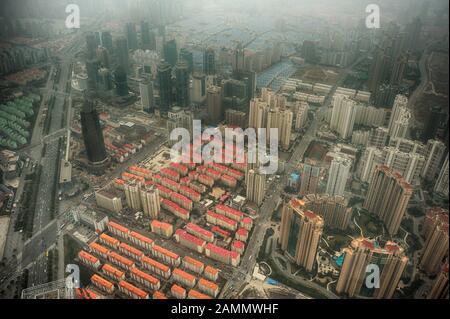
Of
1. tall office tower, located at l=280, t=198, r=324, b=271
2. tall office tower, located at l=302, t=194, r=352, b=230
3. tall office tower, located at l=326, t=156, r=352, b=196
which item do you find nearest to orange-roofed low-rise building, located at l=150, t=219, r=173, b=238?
tall office tower, located at l=280, t=198, r=324, b=271

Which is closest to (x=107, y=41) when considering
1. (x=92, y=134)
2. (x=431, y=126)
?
(x=92, y=134)

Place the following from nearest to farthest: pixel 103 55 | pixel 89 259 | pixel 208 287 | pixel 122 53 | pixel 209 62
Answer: pixel 208 287 < pixel 89 259 < pixel 209 62 < pixel 103 55 < pixel 122 53

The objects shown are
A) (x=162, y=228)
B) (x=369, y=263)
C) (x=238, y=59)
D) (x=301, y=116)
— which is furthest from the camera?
(x=238, y=59)

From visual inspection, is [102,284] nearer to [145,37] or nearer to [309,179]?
[309,179]

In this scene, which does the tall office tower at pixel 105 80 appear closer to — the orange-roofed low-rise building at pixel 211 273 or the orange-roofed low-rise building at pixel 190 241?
the orange-roofed low-rise building at pixel 190 241

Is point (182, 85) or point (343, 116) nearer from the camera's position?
point (343, 116)

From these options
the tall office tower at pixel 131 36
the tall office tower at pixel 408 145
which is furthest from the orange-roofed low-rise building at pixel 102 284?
the tall office tower at pixel 131 36
